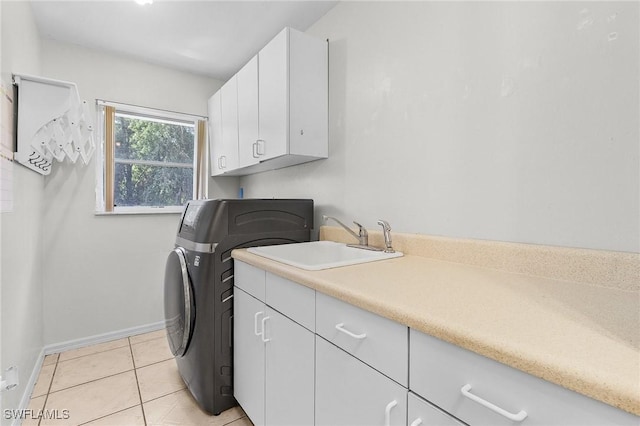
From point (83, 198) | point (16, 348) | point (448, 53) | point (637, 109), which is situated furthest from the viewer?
point (83, 198)

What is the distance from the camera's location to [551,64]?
105cm

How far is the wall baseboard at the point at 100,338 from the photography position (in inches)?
93.6

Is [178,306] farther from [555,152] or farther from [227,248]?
[555,152]

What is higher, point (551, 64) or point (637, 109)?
point (551, 64)

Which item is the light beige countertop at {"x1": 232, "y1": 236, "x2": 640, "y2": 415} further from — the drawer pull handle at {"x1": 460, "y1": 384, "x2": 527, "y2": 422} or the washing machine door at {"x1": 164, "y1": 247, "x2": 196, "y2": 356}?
the washing machine door at {"x1": 164, "y1": 247, "x2": 196, "y2": 356}

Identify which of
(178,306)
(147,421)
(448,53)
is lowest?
(147,421)

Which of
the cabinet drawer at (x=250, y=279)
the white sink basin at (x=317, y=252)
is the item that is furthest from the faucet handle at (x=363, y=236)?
the cabinet drawer at (x=250, y=279)

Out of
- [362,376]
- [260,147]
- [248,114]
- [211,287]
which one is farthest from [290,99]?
[362,376]

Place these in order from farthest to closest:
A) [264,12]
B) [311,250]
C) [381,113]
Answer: [264,12] → [311,250] → [381,113]

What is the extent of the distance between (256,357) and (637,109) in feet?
5.47

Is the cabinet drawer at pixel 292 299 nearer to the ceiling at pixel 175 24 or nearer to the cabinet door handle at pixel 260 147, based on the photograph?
the cabinet door handle at pixel 260 147

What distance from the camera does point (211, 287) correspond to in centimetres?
160

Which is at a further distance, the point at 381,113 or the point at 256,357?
the point at 381,113

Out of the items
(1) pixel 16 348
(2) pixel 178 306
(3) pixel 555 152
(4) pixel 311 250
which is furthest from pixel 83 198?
(3) pixel 555 152
